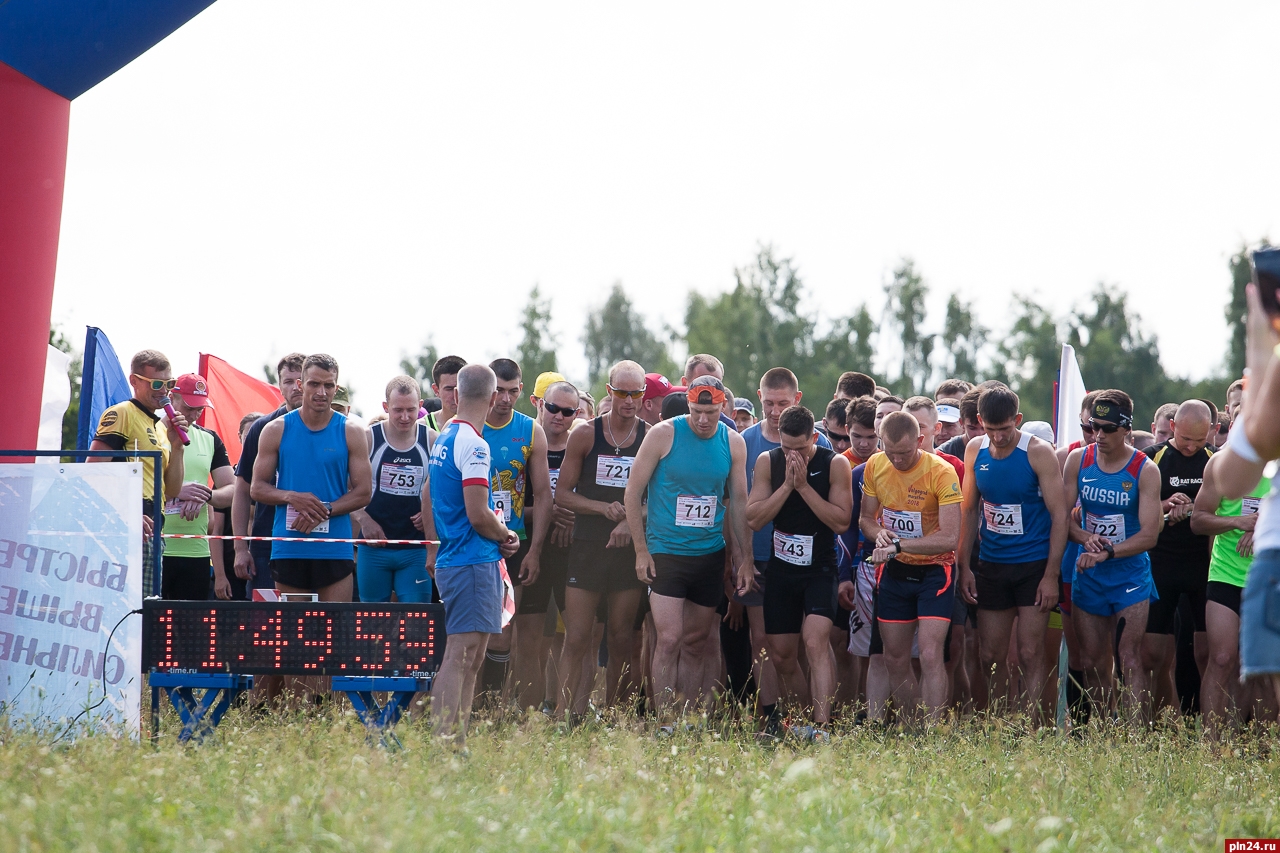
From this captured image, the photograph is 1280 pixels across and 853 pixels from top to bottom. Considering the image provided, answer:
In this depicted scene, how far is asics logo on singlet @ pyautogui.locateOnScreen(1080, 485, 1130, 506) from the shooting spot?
7.76 m

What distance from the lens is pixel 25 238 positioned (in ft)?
22.7

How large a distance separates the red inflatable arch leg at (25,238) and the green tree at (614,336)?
58334mm

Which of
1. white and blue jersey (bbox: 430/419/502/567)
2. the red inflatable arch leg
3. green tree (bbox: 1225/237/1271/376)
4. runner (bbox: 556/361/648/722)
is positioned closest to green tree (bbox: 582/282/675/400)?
green tree (bbox: 1225/237/1271/376)

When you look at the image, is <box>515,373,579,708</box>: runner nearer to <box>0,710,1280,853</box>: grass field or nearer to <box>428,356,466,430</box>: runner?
<box>428,356,466,430</box>: runner

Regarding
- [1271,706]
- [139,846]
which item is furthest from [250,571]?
[1271,706]

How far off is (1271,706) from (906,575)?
2691 mm

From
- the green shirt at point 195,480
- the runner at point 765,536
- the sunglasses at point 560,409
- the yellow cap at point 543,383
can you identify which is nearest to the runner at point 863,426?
the runner at point 765,536

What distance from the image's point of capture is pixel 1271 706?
7879 mm

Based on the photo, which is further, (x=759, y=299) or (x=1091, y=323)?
(x=1091, y=323)

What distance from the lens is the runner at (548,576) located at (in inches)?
324

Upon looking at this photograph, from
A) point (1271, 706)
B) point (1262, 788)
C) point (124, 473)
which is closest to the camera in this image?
point (1262, 788)

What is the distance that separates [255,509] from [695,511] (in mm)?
3093

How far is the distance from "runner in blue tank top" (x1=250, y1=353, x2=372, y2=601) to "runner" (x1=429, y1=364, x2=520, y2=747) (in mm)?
1161

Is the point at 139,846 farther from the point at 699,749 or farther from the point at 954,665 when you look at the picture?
the point at 954,665
